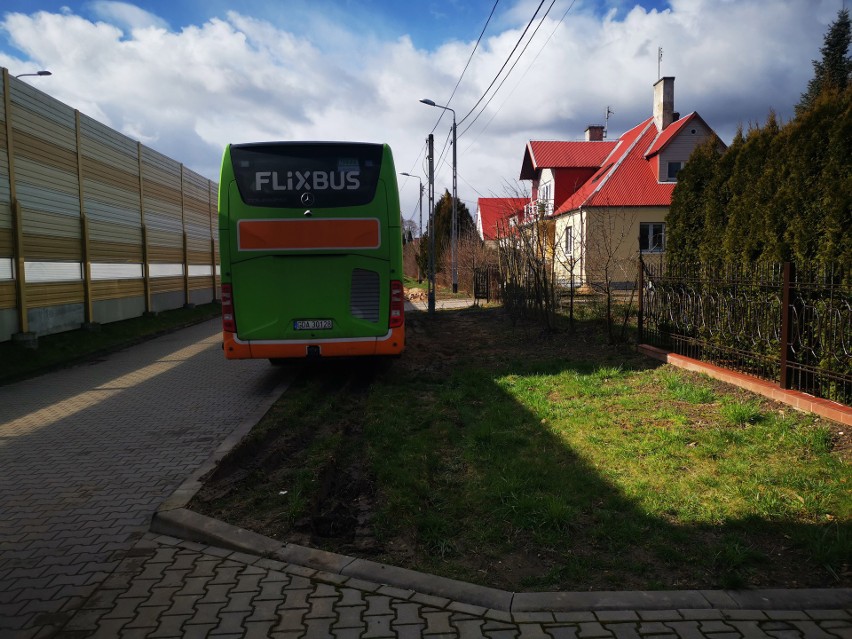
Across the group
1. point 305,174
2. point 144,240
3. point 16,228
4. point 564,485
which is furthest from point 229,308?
point 144,240

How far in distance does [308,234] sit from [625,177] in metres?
24.7

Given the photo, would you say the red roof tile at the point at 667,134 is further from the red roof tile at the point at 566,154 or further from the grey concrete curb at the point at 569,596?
the grey concrete curb at the point at 569,596

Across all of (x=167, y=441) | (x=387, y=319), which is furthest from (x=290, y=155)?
(x=167, y=441)

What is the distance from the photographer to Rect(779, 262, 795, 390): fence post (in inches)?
267

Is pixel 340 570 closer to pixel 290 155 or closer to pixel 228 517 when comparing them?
pixel 228 517

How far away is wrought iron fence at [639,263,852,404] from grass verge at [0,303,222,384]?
34.6ft

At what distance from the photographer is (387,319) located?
29.4ft

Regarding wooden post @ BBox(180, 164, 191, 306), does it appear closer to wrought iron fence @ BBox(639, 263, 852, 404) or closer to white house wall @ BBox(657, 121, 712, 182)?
wrought iron fence @ BBox(639, 263, 852, 404)

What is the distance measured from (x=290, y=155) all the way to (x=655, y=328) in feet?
20.4

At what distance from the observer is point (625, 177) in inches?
1190

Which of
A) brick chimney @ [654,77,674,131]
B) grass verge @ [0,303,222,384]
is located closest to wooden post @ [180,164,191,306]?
grass verge @ [0,303,222,384]

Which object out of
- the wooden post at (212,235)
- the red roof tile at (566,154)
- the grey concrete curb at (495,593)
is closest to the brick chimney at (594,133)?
the red roof tile at (566,154)

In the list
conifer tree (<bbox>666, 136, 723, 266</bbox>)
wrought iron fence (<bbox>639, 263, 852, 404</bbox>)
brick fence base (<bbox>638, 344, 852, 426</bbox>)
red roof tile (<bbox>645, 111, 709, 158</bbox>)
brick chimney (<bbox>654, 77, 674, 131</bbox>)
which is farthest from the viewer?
brick chimney (<bbox>654, 77, 674, 131</bbox>)

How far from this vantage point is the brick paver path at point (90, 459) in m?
3.70
